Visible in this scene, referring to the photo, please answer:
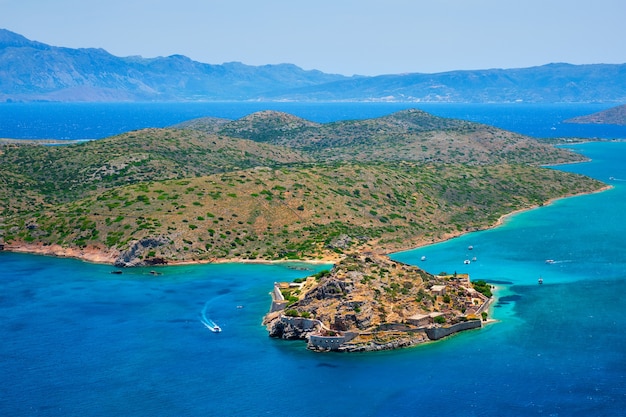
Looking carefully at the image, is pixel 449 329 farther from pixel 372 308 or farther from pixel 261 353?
pixel 261 353

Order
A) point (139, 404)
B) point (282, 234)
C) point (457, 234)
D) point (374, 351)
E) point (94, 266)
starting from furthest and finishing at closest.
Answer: point (457, 234), point (282, 234), point (94, 266), point (374, 351), point (139, 404)

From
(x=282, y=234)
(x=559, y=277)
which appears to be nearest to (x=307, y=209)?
(x=282, y=234)

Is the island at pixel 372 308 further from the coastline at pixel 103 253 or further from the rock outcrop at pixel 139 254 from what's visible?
the rock outcrop at pixel 139 254

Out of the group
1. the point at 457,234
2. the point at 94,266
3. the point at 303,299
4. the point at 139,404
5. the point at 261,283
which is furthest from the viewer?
the point at 457,234

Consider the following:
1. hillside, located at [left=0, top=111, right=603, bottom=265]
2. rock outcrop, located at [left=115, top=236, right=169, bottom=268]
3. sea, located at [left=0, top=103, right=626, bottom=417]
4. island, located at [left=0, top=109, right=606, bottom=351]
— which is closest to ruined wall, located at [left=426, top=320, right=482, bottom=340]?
island, located at [left=0, top=109, right=606, bottom=351]

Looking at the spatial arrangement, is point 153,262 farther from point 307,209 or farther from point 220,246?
point 307,209

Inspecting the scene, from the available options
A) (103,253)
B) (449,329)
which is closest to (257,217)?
(103,253)

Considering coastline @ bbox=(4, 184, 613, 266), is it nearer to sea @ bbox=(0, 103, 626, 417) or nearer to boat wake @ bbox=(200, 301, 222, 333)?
sea @ bbox=(0, 103, 626, 417)
